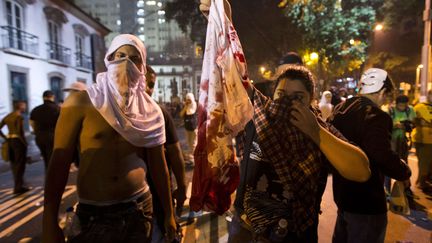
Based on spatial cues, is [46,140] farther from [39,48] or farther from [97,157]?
[39,48]

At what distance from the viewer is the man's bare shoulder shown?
184cm

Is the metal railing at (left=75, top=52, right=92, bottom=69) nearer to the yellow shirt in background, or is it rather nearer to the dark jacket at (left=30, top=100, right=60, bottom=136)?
the dark jacket at (left=30, top=100, right=60, bottom=136)

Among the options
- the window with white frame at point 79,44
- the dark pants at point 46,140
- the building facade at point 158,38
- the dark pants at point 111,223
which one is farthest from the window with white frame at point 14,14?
the building facade at point 158,38

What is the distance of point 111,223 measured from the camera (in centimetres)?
184

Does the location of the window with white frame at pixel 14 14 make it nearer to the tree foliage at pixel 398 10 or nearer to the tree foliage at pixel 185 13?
the tree foliage at pixel 185 13

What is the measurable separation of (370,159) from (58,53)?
22.1 metres

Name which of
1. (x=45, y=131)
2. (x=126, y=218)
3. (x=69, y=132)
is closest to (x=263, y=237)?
(x=126, y=218)

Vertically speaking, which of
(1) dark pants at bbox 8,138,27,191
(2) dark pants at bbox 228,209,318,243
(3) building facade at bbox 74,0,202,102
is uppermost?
(3) building facade at bbox 74,0,202,102

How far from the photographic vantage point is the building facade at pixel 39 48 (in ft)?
50.4

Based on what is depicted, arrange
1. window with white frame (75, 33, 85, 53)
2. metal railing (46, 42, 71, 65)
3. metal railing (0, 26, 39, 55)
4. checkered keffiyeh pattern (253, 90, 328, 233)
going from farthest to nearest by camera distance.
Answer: window with white frame (75, 33, 85, 53)
metal railing (46, 42, 71, 65)
metal railing (0, 26, 39, 55)
checkered keffiyeh pattern (253, 90, 328, 233)

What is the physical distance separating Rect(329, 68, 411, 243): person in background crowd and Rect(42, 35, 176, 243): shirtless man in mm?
1279

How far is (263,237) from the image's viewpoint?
5.34ft

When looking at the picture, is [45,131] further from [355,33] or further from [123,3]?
[123,3]

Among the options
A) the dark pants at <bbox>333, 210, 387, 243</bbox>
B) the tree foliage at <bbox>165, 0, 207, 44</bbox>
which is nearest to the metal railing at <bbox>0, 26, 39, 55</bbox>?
the tree foliage at <bbox>165, 0, 207, 44</bbox>
